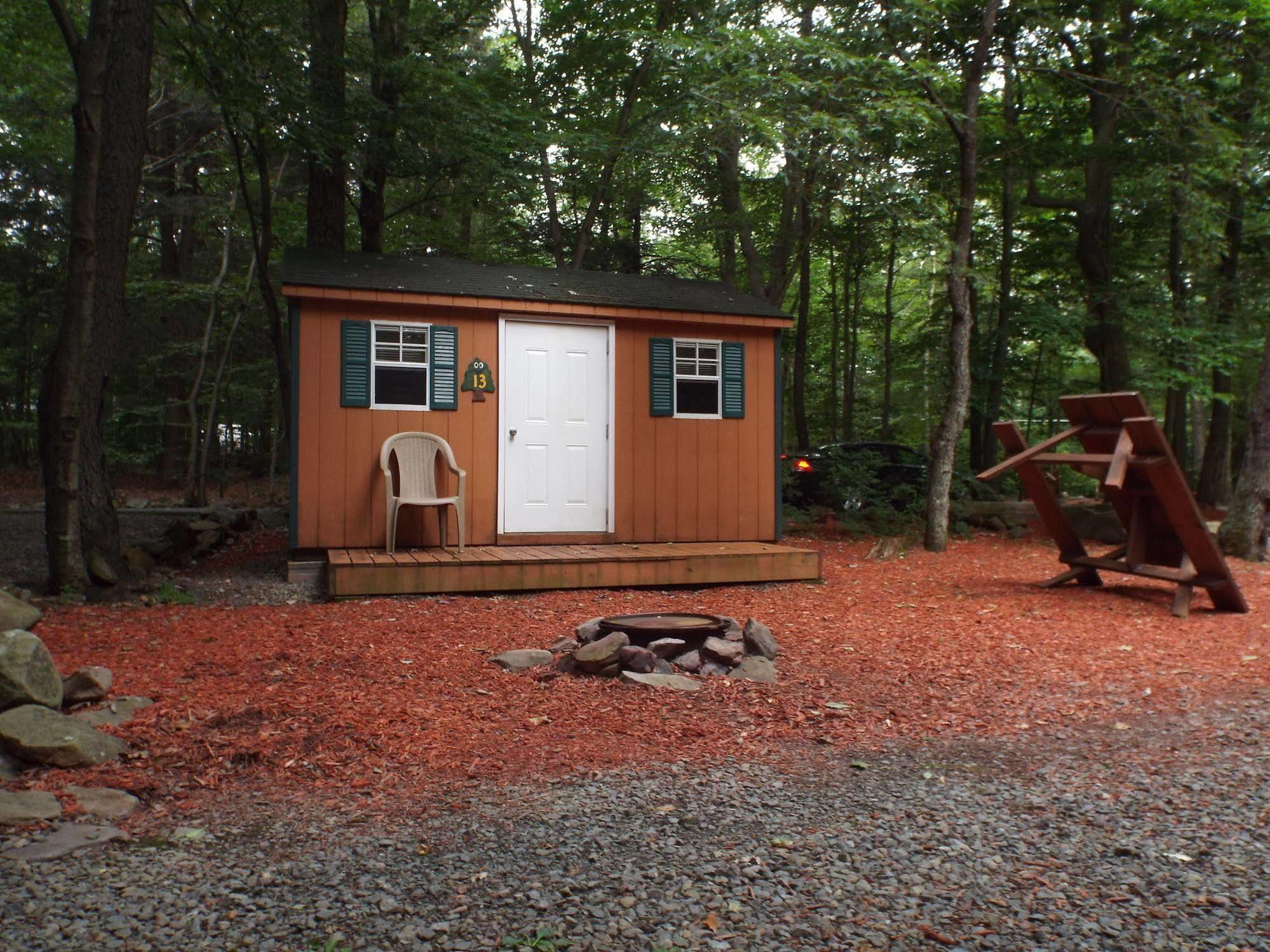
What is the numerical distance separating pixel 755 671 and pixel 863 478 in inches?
318

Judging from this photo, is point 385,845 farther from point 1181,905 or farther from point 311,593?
point 311,593

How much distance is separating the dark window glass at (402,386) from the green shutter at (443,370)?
0.23ft

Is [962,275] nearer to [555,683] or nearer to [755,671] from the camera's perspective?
[755,671]

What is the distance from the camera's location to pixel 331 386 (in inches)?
295

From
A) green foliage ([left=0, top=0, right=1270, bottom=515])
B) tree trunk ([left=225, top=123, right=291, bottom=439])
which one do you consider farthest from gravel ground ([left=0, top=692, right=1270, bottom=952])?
green foliage ([left=0, top=0, right=1270, bottom=515])

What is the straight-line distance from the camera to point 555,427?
823cm

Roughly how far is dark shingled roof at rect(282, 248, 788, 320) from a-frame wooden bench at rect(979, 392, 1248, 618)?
120 inches

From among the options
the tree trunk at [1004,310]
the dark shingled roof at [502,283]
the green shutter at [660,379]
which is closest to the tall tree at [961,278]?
the dark shingled roof at [502,283]

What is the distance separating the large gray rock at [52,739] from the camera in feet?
9.99

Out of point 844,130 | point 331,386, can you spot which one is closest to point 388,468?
point 331,386

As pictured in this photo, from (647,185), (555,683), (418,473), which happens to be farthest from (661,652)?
(647,185)

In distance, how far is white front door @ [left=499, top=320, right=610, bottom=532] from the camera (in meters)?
8.09

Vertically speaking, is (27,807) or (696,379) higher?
(696,379)

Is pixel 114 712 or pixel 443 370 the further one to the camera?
pixel 443 370
